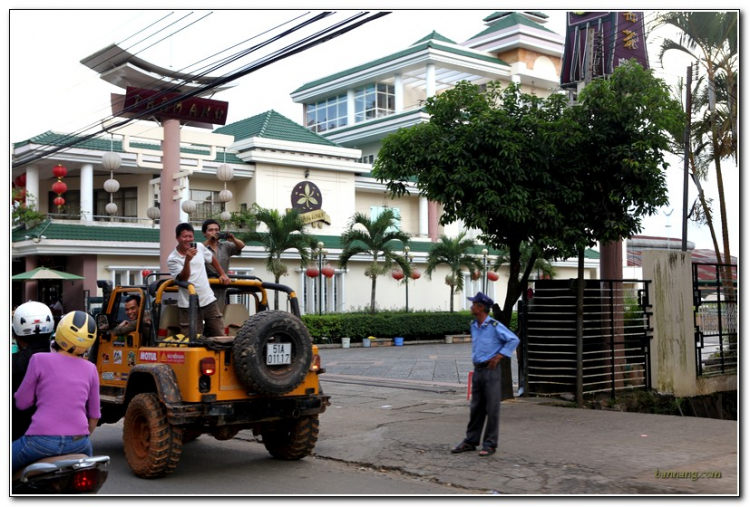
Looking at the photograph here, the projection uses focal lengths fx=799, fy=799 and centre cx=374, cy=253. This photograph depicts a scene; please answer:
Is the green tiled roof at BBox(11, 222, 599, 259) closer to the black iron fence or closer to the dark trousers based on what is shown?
the black iron fence

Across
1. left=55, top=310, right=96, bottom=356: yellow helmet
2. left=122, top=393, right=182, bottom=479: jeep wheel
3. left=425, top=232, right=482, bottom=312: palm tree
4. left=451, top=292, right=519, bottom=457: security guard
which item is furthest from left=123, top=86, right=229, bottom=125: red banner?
left=55, top=310, right=96, bottom=356: yellow helmet

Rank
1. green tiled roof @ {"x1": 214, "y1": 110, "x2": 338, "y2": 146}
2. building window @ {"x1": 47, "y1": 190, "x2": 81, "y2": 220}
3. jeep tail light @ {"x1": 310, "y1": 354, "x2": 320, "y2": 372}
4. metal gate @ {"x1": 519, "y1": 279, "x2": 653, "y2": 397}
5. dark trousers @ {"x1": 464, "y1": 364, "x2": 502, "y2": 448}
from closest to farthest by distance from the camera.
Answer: jeep tail light @ {"x1": 310, "y1": 354, "x2": 320, "y2": 372}
dark trousers @ {"x1": 464, "y1": 364, "x2": 502, "y2": 448}
metal gate @ {"x1": 519, "y1": 279, "x2": 653, "y2": 397}
building window @ {"x1": 47, "y1": 190, "x2": 81, "y2": 220}
green tiled roof @ {"x1": 214, "y1": 110, "x2": 338, "y2": 146}

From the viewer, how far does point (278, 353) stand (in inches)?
314

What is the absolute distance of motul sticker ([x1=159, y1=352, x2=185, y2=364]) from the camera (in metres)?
7.93

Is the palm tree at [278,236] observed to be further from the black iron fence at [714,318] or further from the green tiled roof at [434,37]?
the green tiled roof at [434,37]

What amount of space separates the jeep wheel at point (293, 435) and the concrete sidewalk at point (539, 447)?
1.77 feet

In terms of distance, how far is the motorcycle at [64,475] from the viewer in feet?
16.6

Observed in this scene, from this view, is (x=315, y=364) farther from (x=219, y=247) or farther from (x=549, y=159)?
(x=549, y=159)

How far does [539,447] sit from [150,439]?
432cm

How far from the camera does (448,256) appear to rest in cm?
3403

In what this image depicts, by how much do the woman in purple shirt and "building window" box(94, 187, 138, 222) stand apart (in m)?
29.7


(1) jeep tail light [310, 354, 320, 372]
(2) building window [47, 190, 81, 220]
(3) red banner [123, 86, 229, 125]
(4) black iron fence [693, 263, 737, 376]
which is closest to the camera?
(1) jeep tail light [310, 354, 320, 372]

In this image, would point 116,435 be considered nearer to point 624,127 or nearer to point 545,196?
point 545,196

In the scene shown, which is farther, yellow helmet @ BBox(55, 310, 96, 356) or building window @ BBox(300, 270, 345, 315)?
building window @ BBox(300, 270, 345, 315)
